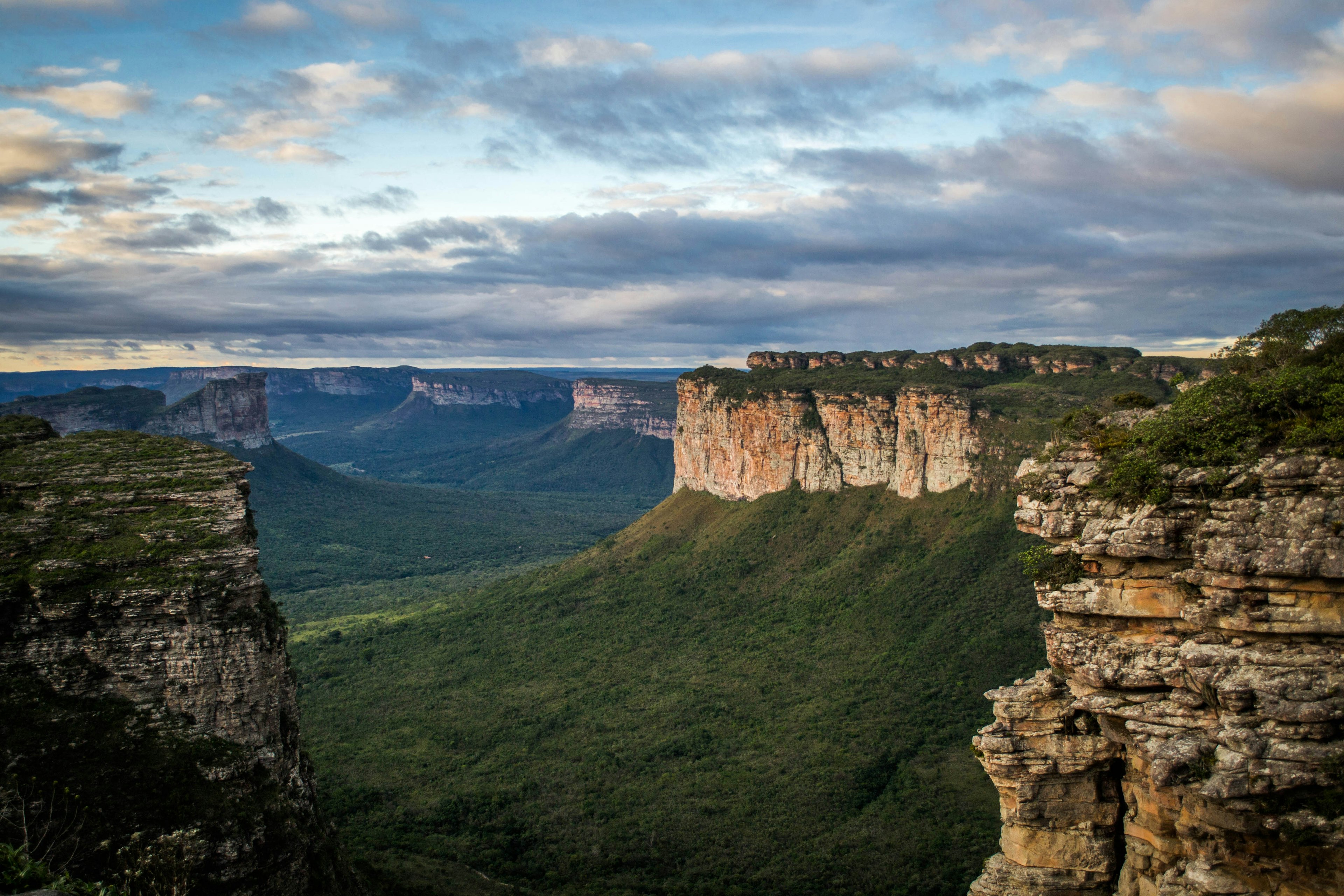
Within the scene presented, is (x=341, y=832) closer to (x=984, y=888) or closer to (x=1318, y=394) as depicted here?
(x=984, y=888)

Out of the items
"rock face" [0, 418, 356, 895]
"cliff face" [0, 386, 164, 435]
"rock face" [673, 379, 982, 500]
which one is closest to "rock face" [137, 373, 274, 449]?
"cliff face" [0, 386, 164, 435]

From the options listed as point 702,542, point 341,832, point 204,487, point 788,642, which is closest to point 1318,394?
point 204,487

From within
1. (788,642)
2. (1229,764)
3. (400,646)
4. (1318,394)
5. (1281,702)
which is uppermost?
(1318,394)

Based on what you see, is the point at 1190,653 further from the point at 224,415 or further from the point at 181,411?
the point at 224,415

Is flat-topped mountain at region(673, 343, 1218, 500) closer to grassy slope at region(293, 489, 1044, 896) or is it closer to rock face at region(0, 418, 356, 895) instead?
grassy slope at region(293, 489, 1044, 896)

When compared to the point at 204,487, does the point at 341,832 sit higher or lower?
lower

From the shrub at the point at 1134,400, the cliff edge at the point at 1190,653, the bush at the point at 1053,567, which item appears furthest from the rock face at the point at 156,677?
the shrub at the point at 1134,400
